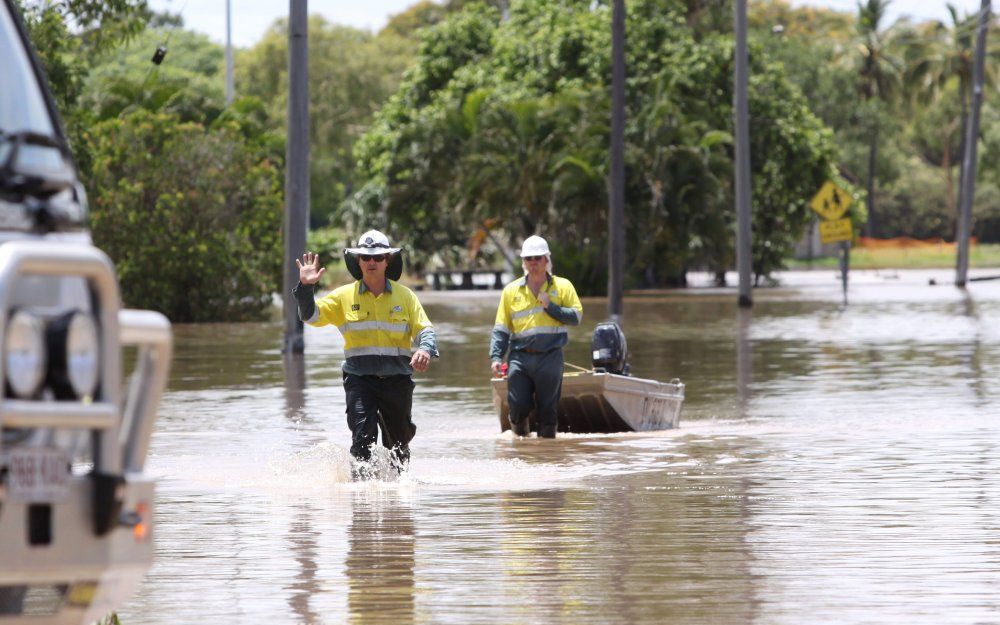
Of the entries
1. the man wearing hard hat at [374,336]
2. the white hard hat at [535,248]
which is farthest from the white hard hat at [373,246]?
the white hard hat at [535,248]

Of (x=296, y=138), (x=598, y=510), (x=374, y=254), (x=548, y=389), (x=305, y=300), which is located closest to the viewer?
(x=598, y=510)

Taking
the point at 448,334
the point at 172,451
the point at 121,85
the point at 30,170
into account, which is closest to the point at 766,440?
the point at 172,451

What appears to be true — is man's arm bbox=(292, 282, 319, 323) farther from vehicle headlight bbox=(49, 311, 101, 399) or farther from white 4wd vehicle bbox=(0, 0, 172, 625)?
vehicle headlight bbox=(49, 311, 101, 399)

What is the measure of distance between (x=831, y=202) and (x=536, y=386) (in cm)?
3263

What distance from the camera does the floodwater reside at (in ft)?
29.0

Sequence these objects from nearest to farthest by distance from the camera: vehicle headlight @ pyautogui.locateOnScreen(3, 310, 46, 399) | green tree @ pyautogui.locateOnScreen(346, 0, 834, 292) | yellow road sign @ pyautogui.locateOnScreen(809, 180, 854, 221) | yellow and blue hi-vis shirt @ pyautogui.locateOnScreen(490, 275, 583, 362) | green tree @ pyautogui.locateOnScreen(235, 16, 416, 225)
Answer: vehicle headlight @ pyautogui.locateOnScreen(3, 310, 46, 399) → yellow and blue hi-vis shirt @ pyautogui.locateOnScreen(490, 275, 583, 362) → yellow road sign @ pyautogui.locateOnScreen(809, 180, 854, 221) → green tree @ pyautogui.locateOnScreen(346, 0, 834, 292) → green tree @ pyautogui.locateOnScreen(235, 16, 416, 225)

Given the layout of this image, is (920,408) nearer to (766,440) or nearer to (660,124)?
(766,440)

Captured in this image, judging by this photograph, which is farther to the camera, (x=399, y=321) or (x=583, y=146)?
(x=583, y=146)

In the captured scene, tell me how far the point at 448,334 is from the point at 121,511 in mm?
31317

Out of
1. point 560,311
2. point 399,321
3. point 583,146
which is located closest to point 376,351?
point 399,321

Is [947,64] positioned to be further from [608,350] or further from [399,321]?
[399,321]

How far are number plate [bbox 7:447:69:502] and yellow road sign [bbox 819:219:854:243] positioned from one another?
1729 inches

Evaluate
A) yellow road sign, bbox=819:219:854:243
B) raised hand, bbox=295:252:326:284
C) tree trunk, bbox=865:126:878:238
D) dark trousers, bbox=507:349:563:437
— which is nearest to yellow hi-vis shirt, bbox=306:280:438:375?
raised hand, bbox=295:252:326:284

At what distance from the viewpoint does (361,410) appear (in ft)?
43.3
